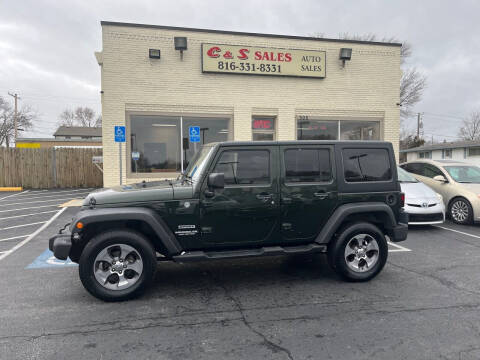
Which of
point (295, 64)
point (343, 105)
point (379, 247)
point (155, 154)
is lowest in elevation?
point (379, 247)

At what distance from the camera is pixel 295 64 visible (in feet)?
43.3

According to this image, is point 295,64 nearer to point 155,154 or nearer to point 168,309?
point 155,154

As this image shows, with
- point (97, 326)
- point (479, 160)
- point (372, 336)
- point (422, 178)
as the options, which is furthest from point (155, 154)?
point (479, 160)

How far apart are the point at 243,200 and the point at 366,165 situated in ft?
6.16

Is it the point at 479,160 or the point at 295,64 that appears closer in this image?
the point at 295,64

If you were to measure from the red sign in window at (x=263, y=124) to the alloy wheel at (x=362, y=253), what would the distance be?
360 inches

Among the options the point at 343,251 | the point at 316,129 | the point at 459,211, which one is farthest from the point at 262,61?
the point at 343,251

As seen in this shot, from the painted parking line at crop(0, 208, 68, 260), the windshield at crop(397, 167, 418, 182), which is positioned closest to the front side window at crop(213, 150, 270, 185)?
the painted parking line at crop(0, 208, 68, 260)

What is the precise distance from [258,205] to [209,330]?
163 centimetres

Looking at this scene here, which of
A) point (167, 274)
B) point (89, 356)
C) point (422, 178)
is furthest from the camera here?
point (422, 178)

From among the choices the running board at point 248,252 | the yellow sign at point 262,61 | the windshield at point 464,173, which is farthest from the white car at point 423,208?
the yellow sign at point 262,61

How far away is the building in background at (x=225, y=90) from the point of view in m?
12.1

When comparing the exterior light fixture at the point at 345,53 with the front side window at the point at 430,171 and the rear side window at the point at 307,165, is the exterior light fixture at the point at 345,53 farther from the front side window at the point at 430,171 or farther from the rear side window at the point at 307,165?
the rear side window at the point at 307,165

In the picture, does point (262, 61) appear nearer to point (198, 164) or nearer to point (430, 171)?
point (430, 171)
